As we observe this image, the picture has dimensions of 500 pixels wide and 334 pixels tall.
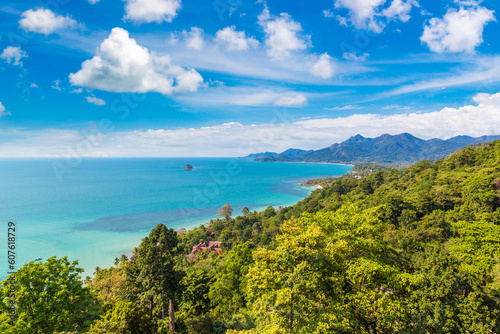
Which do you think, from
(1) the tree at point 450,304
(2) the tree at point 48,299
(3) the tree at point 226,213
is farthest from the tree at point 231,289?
(3) the tree at point 226,213

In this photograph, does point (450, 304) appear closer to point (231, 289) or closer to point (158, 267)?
point (231, 289)

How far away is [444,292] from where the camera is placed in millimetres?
→ 10781

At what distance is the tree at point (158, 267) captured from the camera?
1328cm

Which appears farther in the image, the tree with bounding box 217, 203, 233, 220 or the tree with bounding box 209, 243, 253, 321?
the tree with bounding box 217, 203, 233, 220

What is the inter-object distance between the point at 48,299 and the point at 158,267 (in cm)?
500

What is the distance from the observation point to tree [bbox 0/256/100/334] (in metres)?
8.93

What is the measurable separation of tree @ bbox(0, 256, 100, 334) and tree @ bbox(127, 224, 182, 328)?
122 inches

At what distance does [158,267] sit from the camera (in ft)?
44.3

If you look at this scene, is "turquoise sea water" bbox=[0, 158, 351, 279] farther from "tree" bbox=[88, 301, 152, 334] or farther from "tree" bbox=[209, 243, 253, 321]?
"tree" bbox=[88, 301, 152, 334]

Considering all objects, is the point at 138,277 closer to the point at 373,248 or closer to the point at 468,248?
the point at 373,248

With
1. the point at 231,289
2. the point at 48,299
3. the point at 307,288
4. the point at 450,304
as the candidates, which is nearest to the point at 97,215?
the point at 231,289

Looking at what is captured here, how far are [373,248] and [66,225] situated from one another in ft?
218

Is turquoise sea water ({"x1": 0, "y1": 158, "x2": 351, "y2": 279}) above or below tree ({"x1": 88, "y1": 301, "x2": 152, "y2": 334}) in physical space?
below

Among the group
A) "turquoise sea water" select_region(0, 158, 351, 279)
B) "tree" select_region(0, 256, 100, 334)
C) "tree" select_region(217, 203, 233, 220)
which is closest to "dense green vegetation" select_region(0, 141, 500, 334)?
"tree" select_region(0, 256, 100, 334)
